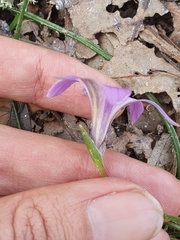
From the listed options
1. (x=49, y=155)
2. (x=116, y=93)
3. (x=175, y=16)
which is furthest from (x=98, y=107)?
(x=175, y=16)

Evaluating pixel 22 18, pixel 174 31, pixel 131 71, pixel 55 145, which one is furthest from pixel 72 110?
pixel 174 31

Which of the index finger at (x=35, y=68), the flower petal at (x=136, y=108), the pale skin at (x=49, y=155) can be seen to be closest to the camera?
the flower petal at (x=136, y=108)

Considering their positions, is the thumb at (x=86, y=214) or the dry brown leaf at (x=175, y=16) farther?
the dry brown leaf at (x=175, y=16)

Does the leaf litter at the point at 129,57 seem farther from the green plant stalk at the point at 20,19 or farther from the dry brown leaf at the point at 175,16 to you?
the green plant stalk at the point at 20,19

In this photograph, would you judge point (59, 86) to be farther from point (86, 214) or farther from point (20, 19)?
point (20, 19)

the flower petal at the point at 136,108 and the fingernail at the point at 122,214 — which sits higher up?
the flower petal at the point at 136,108

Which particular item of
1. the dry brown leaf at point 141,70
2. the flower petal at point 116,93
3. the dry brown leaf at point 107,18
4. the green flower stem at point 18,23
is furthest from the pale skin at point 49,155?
the flower petal at point 116,93

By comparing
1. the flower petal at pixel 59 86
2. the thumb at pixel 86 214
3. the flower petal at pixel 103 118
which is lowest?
the thumb at pixel 86 214

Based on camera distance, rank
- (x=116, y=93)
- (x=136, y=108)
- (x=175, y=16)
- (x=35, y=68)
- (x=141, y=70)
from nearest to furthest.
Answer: (x=116, y=93) → (x=136, y=108) → (x=35, y=68) → (x=141, y=70) → (x=175, y=16)

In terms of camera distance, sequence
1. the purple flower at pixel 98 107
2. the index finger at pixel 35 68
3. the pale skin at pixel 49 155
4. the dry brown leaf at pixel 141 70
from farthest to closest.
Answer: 1. the dry brown leaf at pixel 141 70
2. the index finger at pixel 35 68
3. the pale skin at pixel 49 155
4. the purple flower at pixel 98 107
